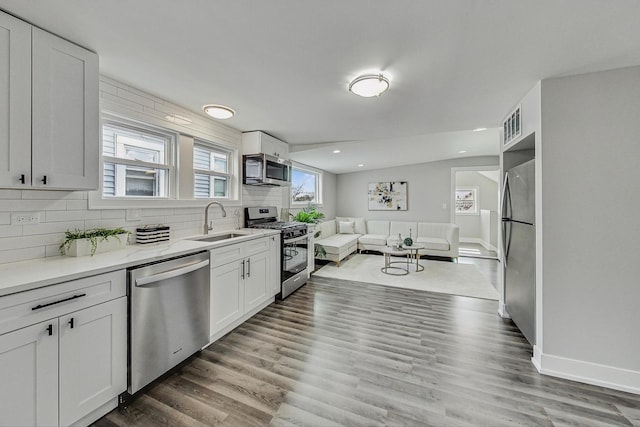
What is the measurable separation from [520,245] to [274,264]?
2708 mm

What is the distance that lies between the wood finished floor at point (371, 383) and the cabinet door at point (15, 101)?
159cm

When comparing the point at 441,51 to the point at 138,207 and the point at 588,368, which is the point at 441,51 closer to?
the point at 588,368

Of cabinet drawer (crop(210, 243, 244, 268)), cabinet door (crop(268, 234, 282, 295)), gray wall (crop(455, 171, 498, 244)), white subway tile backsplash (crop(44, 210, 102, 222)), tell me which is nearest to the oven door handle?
cabinet door (crop(268, 234, 282, 295))

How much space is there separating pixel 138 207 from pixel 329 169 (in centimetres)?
528

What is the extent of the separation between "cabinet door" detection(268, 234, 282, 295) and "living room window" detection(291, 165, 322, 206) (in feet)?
7.78

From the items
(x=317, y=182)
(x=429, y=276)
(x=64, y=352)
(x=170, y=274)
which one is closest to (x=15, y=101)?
(x=170, y=274)

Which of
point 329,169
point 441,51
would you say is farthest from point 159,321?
point 329,169

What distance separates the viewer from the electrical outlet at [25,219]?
1.61 metres

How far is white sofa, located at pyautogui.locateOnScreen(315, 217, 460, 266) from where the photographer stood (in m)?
5.62

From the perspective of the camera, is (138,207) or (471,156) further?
(471,156)

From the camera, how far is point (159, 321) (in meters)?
1.78

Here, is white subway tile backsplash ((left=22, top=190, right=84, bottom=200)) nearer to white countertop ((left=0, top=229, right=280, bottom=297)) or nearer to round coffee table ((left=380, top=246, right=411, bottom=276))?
white countertop ((left=0, top=229, right=280, bottom=297))

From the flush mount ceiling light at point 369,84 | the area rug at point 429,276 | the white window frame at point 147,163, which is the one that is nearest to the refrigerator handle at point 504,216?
the area rug at point 429,276

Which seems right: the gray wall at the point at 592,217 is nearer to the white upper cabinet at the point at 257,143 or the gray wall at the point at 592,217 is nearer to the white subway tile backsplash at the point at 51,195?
the white upper cabinet at the point at 257,143
